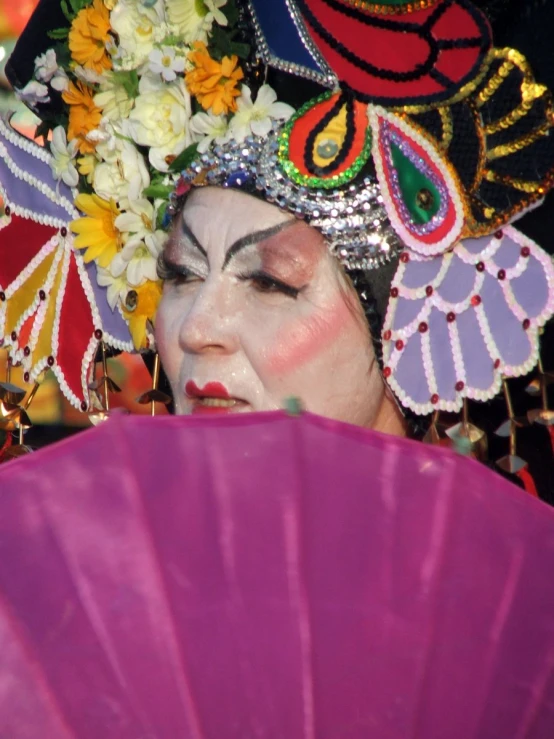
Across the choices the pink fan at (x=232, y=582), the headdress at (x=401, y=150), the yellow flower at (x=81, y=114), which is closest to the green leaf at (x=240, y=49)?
the headdress at (x=401, y=150)

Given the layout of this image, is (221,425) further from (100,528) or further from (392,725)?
(392,725)

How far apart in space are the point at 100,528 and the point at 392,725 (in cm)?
36

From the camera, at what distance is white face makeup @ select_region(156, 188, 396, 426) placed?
7.34 ft

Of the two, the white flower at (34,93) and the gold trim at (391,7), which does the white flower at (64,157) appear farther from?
the gold trim at (391,7)

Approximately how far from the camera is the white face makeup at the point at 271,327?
224 centimetres

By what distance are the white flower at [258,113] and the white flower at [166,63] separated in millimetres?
163

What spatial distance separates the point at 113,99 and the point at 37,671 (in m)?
1.50

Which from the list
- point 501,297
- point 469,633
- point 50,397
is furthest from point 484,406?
point 50,397

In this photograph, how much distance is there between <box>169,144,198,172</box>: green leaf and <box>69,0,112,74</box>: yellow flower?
0.28 metres

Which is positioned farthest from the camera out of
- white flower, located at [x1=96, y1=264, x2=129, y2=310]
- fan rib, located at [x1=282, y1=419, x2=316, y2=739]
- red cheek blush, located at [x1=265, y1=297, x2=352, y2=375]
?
white flower, located at [x1=96, y1=264, x2=129, y2=310]

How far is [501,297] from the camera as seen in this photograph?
2.25 m

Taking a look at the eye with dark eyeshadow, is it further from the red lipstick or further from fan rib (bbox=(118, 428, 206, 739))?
fan rib (bbox=(118, 428, 206, 739))

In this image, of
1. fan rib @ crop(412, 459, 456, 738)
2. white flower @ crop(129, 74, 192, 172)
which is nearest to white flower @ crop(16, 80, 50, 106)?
white flower @ crop(129, 74, 192, 172)

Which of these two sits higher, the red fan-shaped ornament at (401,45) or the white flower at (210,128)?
the red fan-shaped ornament at (401,45)
